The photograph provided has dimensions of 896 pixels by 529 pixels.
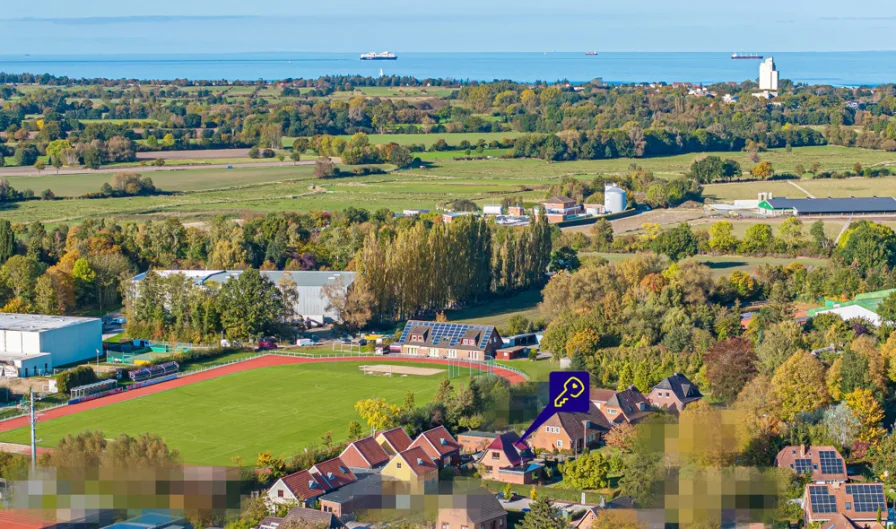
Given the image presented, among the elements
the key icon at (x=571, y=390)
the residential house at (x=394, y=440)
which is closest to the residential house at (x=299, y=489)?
the residential house at (x=394, y=440)

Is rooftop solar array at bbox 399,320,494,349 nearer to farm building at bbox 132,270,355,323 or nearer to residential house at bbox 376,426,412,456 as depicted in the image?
farm building at bbox 132,270,355,323

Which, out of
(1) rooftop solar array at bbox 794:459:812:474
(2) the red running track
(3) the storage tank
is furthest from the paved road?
(1) rooftop solar array at bbox 794:459:812:474

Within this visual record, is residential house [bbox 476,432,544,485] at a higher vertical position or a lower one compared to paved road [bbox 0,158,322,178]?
lower

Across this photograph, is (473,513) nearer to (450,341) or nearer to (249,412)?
(249,412)

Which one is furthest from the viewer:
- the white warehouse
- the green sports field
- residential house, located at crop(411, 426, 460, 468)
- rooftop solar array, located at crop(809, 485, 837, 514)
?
the white warehouse

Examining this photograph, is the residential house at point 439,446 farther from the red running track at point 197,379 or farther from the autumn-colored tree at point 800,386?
the autumn-colored tree at point 800,386

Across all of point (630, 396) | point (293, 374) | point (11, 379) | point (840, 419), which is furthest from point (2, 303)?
point (840, 419)
